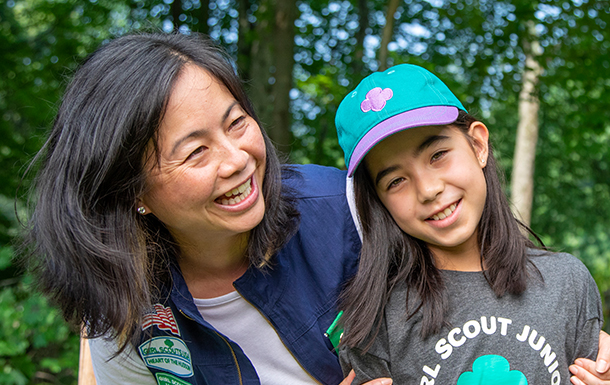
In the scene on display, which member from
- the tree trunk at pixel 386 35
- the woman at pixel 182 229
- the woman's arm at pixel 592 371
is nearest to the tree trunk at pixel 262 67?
the tree trunk at pixel 386 35

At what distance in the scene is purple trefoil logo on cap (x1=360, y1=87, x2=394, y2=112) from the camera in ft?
5.41

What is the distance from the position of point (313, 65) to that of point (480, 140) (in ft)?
17.6

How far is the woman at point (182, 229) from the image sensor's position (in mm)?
1521

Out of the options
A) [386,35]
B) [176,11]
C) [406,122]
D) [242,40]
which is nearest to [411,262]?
[406,122]

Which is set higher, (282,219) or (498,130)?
(282,219)

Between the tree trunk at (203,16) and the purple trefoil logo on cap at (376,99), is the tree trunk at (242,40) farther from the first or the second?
the purple trefoil logo on cap at (376,99)

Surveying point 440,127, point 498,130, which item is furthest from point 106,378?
point 498,130

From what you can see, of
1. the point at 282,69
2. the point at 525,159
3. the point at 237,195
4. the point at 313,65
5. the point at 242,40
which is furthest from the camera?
the point at 525,159

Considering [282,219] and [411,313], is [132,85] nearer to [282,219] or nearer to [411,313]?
[282,219]

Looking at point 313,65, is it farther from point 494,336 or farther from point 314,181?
point 494,336

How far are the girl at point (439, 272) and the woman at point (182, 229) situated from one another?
199 millimetres

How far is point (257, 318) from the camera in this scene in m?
1.86

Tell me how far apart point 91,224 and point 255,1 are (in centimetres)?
541

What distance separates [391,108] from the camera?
63.5 inches
